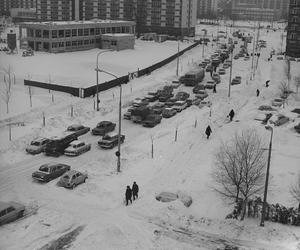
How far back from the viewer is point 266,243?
23219 millimetres

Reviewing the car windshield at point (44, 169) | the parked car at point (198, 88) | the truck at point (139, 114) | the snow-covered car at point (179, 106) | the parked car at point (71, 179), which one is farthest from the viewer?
the parked car at point (198, 88)

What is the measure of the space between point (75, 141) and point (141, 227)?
1372 cm

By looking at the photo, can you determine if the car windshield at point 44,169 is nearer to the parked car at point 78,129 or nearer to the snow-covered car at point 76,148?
the snow-covered car at point 76,148

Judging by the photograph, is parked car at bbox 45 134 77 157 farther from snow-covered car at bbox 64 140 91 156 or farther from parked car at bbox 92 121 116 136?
parked car at bbox 92 121 116 136

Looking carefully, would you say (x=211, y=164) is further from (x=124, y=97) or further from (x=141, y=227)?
(x=124, y=97)

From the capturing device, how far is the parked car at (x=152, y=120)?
146 feet

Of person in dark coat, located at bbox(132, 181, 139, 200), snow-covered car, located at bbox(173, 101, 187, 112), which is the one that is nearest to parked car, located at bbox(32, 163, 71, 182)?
person in dark coat, located at bbox(132, 181, 139, 200)

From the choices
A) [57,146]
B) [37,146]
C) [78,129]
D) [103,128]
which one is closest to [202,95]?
[103,128]

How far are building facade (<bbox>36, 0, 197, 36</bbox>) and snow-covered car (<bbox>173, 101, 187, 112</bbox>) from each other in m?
88.6

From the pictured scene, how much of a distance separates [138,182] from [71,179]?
403 centimetres

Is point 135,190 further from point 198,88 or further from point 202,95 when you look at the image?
point 198,88

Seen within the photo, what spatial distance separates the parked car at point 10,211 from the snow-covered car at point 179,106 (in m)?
27.0

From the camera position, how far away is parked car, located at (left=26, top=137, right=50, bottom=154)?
35.5 m

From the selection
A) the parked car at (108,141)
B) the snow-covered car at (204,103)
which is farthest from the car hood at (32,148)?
the snow-covered car at (204,103)
